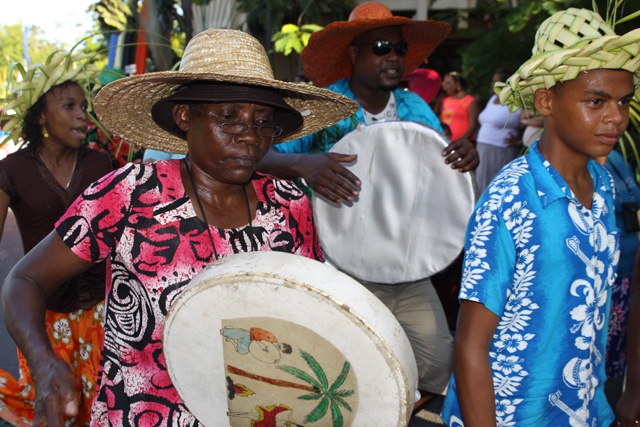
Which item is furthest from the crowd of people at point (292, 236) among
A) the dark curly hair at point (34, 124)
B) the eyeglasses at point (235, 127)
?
the dark curly hair at point (34, 124)

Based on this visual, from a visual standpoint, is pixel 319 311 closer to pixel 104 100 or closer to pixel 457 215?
pixel 104 100

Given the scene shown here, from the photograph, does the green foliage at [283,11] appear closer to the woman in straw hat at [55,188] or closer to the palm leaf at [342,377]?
the woman in straw hat at [55,188]

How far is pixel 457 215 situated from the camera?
2848mm

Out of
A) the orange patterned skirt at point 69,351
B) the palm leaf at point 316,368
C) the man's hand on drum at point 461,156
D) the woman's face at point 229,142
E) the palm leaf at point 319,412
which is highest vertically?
the woman's face at point 229,142

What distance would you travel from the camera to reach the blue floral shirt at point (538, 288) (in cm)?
181

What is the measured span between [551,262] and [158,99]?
127 centimetres

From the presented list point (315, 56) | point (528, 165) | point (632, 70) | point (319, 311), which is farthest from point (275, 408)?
point (315, 56)

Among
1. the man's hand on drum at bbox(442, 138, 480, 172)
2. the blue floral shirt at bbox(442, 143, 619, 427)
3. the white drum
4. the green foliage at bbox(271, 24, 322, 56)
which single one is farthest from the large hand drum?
the green foliage at bbox(271, 24, 322, 56)

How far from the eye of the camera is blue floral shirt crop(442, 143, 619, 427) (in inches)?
71.4

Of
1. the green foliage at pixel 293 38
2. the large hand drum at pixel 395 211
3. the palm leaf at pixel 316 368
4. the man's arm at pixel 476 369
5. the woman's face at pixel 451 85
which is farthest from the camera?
the green foliage at pixel 293 38

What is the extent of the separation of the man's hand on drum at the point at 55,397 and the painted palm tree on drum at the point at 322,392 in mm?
456

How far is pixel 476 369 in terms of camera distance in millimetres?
1780

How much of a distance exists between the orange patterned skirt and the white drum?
1813 mm

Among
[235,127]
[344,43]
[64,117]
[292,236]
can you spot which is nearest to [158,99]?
[235,127]
